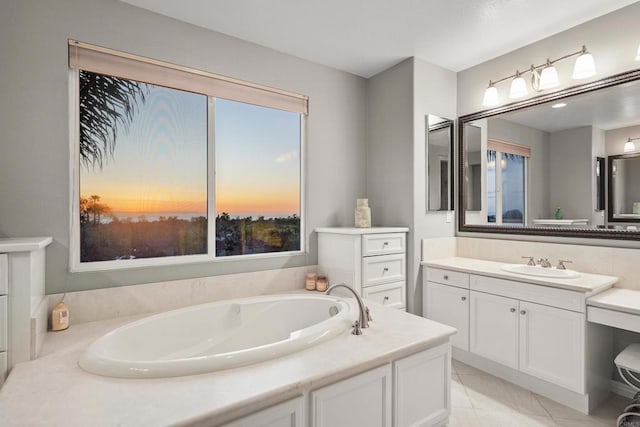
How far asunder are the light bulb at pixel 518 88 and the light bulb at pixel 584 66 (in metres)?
0.39

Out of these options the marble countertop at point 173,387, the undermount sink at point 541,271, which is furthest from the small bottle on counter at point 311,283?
the undermount sink at point 541,271

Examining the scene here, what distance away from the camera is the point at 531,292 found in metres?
2.24

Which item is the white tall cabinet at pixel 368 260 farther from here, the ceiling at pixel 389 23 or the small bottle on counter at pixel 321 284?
the ceiling at pixel 389 23

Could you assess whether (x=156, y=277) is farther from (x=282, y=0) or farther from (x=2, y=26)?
(x=282, y=0)

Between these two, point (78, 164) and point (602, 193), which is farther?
point (602, 193)

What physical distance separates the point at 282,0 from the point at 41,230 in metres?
2.09

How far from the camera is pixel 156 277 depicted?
2.30m

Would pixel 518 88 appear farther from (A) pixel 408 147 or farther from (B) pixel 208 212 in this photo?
(B) pixel 208 212

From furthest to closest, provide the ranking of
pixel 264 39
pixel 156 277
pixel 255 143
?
1. pixel 255 143
2. pixel 264 39
3. pixel 156 277

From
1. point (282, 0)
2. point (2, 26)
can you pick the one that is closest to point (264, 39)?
point (282, 0)

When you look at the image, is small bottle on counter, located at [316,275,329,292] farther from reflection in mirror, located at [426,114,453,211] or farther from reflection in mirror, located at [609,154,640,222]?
reflection in mirror, located at [609,154,640,222]

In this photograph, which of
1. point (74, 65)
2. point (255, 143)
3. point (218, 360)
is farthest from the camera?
point (255, 143)

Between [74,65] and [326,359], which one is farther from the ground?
[74,65]

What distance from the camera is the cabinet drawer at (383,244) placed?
8.80 ft
